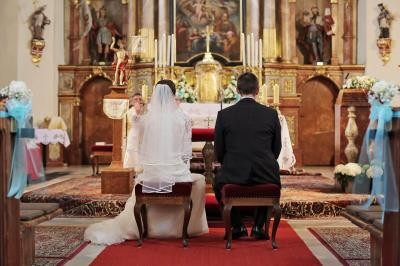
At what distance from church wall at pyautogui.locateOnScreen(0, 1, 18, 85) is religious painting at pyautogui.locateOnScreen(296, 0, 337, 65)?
748 centimetres

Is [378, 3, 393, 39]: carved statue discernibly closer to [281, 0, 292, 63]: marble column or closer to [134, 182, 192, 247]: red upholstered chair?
[281, 0, 292, 63]: marble column

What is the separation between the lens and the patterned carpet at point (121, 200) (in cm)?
814

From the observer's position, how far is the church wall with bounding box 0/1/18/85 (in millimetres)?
15906

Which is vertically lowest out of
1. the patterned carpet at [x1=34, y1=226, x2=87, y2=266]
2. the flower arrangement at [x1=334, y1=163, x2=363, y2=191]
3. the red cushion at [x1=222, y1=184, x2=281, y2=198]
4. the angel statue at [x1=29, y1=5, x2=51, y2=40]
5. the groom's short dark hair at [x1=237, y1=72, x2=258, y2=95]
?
→ the patterned carpet at [x1=34, y1=226, x2=87, y2=266]

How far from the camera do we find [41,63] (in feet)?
54.1

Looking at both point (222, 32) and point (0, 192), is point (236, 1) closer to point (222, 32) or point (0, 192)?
Answer: point (222, 32)

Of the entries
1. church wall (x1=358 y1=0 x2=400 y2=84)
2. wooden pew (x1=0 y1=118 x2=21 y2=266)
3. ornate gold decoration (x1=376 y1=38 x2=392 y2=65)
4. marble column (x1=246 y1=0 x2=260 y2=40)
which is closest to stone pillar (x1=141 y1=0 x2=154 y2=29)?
marble column (x1=246 y1=0 x2=260 y2=40)

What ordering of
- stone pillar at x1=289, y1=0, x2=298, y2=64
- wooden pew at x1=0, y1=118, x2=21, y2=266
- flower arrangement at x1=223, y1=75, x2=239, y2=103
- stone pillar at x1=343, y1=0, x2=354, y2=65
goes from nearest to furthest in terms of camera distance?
wooden pew at x1=0, y1=118, x2=21, y2=266, flower arrangement at x1=223, y1=75, x2=239, y2=103, stone pillar at x1=289, y1=0, x2=298, y2=64, stone pillar at x1=343, y1=0, x2=354, y2=65

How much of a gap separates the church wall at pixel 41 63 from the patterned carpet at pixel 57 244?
9.60m

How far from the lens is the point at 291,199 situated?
27.6 feet

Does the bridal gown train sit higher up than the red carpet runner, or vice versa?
the bridal gown train

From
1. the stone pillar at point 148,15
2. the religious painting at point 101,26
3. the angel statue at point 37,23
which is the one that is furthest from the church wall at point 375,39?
the angel statue at point 37,23

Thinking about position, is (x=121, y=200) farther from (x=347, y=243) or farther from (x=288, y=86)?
(x=288, y=86)

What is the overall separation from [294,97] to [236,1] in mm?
2940
